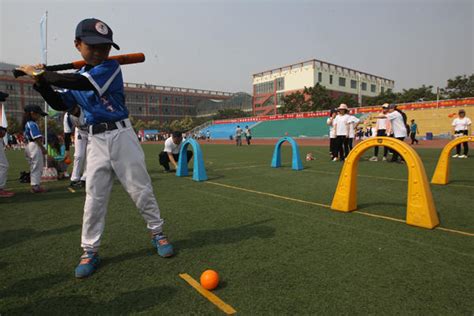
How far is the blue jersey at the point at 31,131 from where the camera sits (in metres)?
6.56

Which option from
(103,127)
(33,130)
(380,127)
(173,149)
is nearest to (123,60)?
(103,127)

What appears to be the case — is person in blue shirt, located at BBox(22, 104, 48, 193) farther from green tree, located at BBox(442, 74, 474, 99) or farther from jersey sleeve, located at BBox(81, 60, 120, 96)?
green tree, located at BBox(442, 74, 474, 99)

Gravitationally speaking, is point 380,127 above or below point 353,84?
below

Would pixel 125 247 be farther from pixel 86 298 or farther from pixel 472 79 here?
pixel 472 79

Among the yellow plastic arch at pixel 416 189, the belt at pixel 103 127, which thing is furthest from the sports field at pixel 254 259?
the belt at pixel 103 127

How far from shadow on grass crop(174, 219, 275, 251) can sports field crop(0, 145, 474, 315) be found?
13 millimetres

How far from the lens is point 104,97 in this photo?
293 centimetres

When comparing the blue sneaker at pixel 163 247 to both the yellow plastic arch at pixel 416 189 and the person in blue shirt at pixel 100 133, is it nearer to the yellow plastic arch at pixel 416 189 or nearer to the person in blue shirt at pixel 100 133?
the person in blue shirt at pixel 100 133

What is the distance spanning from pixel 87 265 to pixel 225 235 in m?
1.60

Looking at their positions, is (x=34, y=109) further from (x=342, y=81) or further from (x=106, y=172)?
(x=342, y=81)

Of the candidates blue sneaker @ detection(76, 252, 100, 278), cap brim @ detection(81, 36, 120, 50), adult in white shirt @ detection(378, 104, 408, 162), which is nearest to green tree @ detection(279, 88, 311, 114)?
adult in white shirt @ detection(378, 104, 408, 162)

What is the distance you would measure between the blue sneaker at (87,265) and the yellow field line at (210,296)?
876 mm

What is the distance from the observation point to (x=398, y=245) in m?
3.36

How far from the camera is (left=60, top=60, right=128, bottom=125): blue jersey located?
2824 mm
